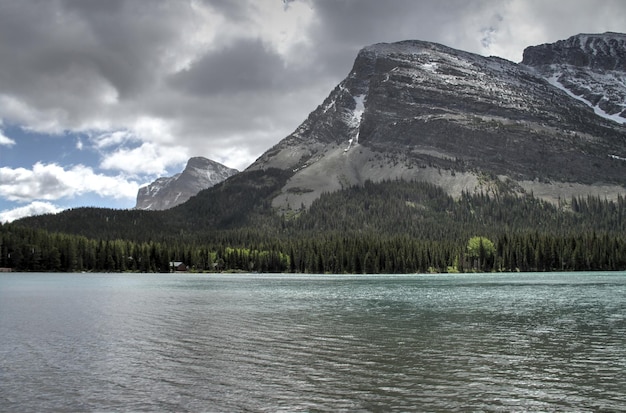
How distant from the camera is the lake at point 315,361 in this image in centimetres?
2080

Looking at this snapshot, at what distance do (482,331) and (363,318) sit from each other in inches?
477

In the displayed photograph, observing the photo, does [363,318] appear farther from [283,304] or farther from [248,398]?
[248,398]

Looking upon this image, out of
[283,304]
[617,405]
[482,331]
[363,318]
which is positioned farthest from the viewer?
[283,304]

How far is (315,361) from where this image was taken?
28031mm

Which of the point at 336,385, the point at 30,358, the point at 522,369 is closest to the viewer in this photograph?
the point at 336,385

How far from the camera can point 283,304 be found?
64.2 meters

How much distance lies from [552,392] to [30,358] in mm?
27147

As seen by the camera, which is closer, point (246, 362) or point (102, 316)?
point (246, 362)

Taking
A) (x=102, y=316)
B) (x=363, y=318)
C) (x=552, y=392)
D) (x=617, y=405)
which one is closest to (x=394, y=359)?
(x=552, y=392)

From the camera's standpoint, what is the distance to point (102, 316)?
5100 cm

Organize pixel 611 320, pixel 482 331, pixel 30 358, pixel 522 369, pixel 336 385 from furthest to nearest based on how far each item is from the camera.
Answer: pixel 611 320, pixel 482 331, pixel 30 358, pixel 522 369, pixel 336 385

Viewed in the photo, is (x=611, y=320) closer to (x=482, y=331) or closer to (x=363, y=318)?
(x=482, y=331)

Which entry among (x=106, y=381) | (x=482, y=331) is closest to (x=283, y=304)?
(x=482, y=331)

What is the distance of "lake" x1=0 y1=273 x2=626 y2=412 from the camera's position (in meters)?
Result: 20.8
